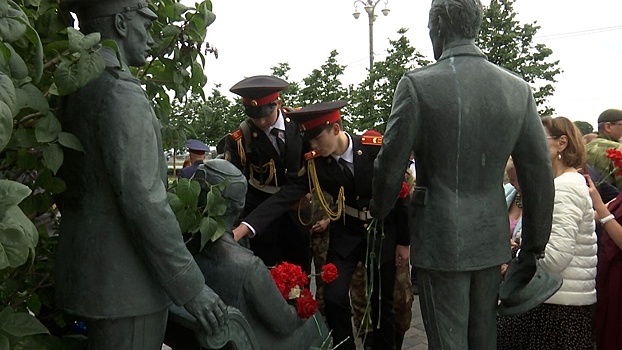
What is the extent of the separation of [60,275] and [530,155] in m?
1.98

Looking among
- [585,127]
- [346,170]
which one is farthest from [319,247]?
[585,127]

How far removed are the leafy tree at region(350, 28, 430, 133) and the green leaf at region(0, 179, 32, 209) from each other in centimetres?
1060

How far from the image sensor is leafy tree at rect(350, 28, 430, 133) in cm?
1195

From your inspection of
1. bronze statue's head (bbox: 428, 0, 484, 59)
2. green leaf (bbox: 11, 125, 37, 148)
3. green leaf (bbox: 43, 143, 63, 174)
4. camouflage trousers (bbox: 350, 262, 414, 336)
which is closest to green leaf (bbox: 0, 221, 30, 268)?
green leaf (bbox: 43, 143, 63, 174)

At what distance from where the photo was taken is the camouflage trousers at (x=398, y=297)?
4.36 metres

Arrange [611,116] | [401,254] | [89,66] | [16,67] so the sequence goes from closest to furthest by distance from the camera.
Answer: [16,67] → [89,66] → [401,254] → [611,116]

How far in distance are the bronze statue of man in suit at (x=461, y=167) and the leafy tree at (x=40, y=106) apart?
942mm

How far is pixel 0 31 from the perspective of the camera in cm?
151

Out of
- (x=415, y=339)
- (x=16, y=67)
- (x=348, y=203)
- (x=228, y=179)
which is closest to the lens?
(x=16, y=67)

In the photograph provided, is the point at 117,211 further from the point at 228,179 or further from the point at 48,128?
the point at 228,179

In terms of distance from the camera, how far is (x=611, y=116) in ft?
18.8

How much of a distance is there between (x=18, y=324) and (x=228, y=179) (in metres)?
0.96

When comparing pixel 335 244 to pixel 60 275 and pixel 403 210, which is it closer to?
pixel 403 210

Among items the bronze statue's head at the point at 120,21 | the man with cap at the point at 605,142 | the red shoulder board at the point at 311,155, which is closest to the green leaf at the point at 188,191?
the bronze statue's head at the point at 120,21
